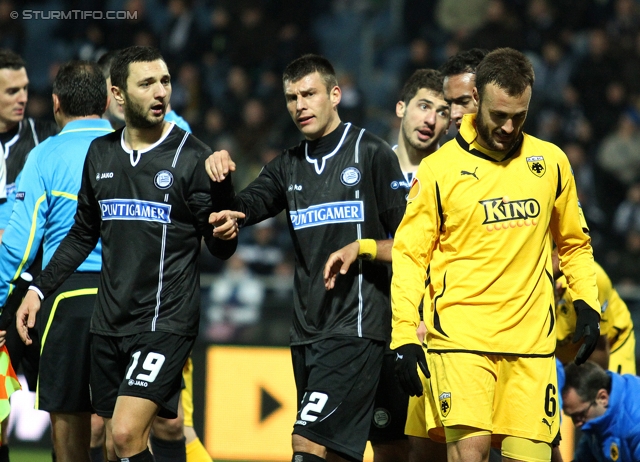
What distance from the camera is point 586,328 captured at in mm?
4605

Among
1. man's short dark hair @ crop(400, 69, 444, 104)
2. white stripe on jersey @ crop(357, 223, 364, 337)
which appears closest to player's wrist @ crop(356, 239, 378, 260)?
white stripe on jersey @ crop(357, 223, 364, 337)

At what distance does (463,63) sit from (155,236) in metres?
2.00

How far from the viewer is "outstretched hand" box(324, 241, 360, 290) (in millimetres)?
4922

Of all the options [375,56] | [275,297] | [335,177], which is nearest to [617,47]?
[375,56]

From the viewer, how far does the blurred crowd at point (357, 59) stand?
12453 millimetres

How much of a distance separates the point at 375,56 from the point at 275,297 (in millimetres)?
4806

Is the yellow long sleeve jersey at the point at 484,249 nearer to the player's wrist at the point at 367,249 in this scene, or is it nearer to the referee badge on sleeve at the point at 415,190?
the referee badge on sleeve at the point at 415,190

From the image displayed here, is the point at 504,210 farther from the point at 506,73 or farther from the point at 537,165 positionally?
the point at 506,73

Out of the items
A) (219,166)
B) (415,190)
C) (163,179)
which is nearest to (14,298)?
(163,179)

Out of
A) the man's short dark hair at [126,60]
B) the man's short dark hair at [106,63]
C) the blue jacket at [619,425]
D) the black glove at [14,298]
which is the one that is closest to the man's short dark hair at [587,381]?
the blue jacket at [619,425]

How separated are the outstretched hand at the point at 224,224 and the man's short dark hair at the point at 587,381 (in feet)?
8.77

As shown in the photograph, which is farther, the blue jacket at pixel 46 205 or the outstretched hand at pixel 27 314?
the blue jacket at pixel 46 205

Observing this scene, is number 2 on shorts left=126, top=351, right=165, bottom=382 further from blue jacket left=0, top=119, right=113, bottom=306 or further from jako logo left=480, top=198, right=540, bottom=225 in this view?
jako logo left=480, top=198, right=540, bottom=225

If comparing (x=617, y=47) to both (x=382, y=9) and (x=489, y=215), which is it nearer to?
(x=382, y=9)
